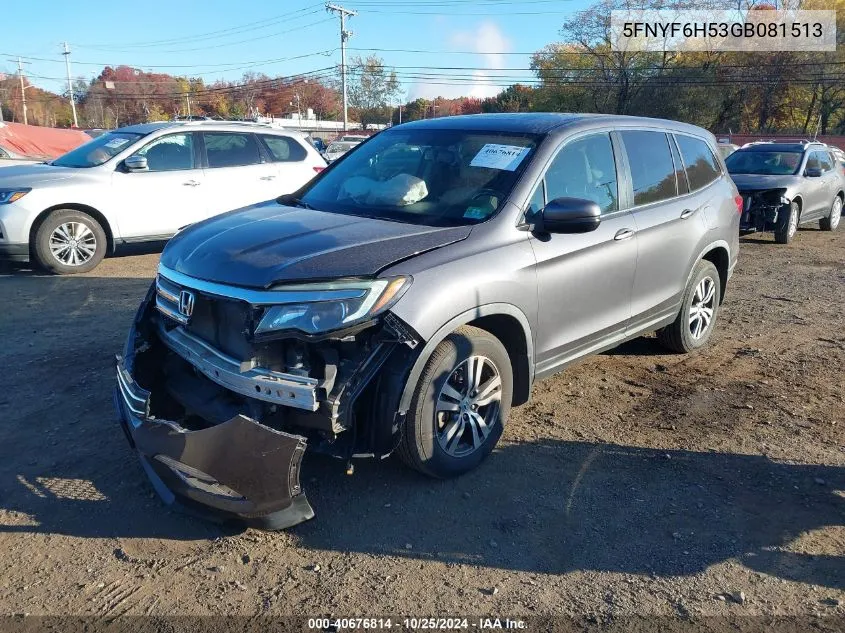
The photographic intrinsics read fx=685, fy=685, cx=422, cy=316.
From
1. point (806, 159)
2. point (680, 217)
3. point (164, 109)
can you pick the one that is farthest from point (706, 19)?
A: point (164, 109)

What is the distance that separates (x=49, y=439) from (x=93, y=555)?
1298mm

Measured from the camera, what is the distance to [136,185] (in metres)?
8.60

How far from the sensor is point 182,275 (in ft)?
11.3

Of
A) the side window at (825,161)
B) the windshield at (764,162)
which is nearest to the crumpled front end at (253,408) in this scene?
the windshield at (764,162)

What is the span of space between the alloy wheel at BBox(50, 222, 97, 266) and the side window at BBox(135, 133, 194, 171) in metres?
1.18

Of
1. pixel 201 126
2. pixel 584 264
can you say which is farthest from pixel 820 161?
pixel 584 264

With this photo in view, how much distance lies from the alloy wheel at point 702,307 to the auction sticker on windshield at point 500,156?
7.48 feet

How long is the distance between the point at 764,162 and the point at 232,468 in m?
12.9

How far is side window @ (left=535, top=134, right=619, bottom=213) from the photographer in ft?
13.5

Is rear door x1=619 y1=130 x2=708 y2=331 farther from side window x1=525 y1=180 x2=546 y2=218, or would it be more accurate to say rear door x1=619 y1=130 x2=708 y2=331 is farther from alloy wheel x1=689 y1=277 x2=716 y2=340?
side window x1=525 y1=180 x2=546 y2=218

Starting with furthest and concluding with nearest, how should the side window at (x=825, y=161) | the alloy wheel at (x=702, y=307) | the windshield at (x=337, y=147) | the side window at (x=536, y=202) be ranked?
1. the windshield at (x=337, y=147)
2. the side window at (x=825, y=161)
3. the alloy wheel at (x=702, y=307)
4. the side window at (x=536, y=202)

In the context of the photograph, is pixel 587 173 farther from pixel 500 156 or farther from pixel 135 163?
pixel 135 163

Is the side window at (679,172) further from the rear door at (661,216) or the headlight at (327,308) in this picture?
the headlight at (327,308)

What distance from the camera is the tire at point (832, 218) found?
13.9 metres
